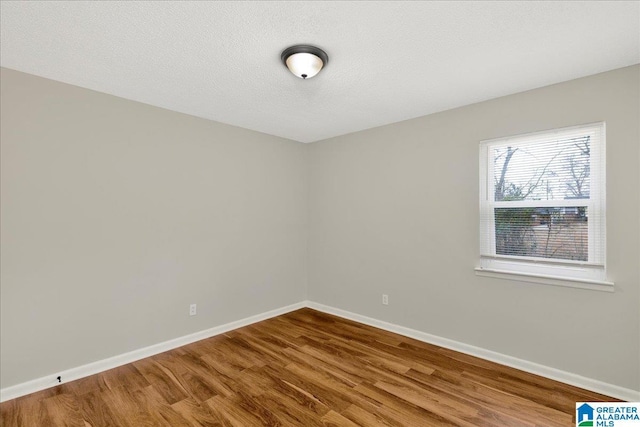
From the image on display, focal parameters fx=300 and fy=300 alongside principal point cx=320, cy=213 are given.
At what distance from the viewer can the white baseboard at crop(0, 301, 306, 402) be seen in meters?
2.27

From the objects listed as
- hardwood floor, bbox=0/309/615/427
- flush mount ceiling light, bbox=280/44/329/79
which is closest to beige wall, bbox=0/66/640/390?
hardwood floor, bbox=0/309/615/427

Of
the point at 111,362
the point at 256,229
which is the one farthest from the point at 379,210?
the point at 111,362

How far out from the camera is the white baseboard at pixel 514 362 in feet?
7.36

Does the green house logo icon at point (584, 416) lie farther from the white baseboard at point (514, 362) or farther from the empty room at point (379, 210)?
the white baseboard at point (514, 362)

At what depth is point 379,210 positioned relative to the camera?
3729 mm

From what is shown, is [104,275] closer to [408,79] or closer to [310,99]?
[310,99]

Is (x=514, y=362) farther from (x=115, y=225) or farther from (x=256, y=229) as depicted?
(x=115, y=225)

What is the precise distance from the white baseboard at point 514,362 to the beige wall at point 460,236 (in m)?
0.05

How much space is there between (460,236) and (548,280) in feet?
2.62

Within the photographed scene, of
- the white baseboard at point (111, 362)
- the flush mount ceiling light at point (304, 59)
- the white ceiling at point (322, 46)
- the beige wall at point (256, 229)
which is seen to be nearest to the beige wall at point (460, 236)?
the beige wall at point (256, 229)

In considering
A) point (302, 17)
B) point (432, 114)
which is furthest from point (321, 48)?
point (432, 114)

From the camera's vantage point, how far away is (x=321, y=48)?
2004 millimetres

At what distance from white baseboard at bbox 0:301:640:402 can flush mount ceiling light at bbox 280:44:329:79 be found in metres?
2.87

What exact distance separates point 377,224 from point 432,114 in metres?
1.40
